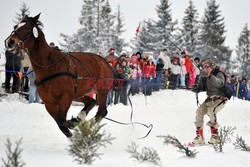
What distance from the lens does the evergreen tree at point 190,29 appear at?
155ft

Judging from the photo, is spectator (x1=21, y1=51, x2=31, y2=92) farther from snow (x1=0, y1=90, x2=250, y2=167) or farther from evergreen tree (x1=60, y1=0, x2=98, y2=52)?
evergreen tree (x1=60, y1=0, x2=98, y2=52)

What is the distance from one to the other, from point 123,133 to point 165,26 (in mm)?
36752

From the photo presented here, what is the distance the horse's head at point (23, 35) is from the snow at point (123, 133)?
1.90 m

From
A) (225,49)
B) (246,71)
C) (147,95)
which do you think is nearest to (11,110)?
(147,95)

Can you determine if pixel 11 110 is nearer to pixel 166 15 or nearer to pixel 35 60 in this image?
pixel 35 60

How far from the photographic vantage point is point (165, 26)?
4512 cm

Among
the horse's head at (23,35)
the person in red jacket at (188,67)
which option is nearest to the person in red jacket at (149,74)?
the person in red jacket at (188,67)

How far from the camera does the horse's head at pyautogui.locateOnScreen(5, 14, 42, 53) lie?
6.65m

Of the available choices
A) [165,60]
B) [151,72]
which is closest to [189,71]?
[165,60]

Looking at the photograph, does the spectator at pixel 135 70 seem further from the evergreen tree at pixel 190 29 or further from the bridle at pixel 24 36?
the evergreen tree at pixel 190 29

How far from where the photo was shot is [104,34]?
148 feet

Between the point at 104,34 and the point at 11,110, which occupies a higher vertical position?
the point at 104,34

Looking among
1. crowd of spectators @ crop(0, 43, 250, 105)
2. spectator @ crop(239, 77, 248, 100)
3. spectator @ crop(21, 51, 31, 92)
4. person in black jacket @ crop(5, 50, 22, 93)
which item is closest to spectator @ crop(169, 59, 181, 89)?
crowd of spectators @ crop(0, 43, 250, 105)

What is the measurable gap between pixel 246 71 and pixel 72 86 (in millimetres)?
60915
